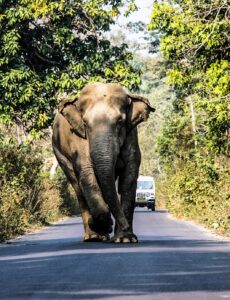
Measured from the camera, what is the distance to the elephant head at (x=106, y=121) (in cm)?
1945

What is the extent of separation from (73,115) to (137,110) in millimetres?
1237

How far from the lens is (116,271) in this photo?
1273 centimetres

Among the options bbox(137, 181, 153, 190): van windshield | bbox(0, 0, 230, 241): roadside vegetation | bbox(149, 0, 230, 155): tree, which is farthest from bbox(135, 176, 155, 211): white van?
bbox(149, 0, 230, 155): tree

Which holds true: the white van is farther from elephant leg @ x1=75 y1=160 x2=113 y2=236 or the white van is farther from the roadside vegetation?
elephant leg @ x1=75 y1=160 x2=113 y2=236

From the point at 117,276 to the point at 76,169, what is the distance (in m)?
8.75

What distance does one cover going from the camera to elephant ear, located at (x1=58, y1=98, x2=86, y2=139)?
20734mm

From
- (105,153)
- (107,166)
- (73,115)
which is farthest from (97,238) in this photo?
(73,115)

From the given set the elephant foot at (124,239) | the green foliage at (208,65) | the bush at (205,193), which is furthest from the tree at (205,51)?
the elephant foot at (124,239)

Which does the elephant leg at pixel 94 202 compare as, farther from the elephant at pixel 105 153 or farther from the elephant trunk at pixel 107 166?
the elephant trunk at pixel 107 166

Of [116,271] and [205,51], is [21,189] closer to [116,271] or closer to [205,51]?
[205,51]

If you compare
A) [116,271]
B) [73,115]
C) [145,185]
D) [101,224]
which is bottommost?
[116,271]

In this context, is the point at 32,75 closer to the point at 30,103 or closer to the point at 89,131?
the point at 30,103

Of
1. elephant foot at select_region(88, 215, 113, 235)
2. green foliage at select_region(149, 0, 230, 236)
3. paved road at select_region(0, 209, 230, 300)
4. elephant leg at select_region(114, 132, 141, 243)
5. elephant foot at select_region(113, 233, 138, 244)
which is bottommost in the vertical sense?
paved road at select_region(0, 209, 230, 300)

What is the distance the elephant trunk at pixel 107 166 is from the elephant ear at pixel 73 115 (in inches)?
39.7
